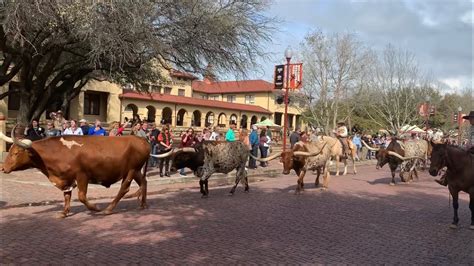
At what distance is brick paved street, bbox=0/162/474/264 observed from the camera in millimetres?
6344

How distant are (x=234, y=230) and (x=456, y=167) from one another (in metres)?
4.48

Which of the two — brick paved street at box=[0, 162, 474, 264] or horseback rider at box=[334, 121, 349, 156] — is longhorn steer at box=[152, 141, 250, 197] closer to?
brick paved street at box=[0, 162, 474, 264]

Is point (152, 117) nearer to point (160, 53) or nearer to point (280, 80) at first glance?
point (280, 80)

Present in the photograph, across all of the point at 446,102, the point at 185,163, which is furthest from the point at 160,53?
the point at 446,102

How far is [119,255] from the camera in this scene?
20.2 feet

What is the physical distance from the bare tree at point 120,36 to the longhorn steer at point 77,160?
489cm

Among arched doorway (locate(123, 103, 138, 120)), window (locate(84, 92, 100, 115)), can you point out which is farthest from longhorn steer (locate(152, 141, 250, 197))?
arched doorway (locate(123, 103, 138, 120))

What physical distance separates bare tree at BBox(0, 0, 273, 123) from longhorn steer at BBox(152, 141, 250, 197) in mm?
4265

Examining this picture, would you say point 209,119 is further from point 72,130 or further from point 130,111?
point 72,130

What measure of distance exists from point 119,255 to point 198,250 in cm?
108

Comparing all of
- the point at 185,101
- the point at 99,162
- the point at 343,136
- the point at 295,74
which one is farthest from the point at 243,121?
the point at 99,162

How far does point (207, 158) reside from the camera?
37.4ft

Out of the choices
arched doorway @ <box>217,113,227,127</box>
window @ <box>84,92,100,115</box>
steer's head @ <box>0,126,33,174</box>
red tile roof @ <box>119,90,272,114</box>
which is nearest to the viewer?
steer's head @ <box>0,126,33,174</box>

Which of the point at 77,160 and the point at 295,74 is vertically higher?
the point at 295,74
